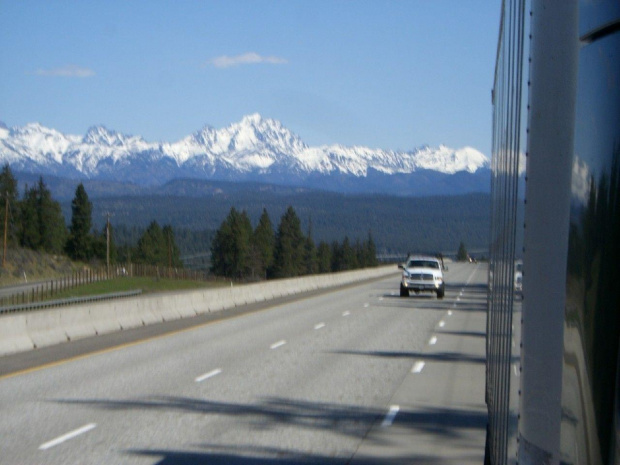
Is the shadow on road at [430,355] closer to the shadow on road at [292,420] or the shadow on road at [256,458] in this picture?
the shadow on road at [292,420]

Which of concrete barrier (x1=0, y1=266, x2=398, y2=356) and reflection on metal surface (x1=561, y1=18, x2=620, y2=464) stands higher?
reflection on metal surface (x1=561, y1=18, x2=620, y2=464)

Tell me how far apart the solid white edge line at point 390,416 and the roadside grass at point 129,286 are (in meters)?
63.8

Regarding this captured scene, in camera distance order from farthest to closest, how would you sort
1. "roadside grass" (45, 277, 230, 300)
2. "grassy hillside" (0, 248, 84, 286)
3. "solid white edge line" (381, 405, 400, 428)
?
"grassy hillside" (0, 248, 84, 286), "roadside grass" (45, 277, 230, 300), "solid white edge line" (381, 405, 400, 428)

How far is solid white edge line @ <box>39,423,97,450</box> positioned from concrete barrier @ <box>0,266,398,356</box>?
8407 millimetres

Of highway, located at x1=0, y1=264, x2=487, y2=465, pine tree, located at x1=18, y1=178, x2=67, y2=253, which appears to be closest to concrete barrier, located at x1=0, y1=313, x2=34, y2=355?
highway, located at x1=0, y1=264, x2=487, y2=465

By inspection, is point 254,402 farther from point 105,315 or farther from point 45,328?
point 105,315

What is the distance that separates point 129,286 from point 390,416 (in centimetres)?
8301

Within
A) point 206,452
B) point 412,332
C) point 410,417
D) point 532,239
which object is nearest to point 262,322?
point 412,332

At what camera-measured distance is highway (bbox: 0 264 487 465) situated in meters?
9.65

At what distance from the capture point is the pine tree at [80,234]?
570 ft

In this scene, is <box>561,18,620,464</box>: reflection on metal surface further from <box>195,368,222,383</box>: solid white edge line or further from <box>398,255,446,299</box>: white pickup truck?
<box>398,255,446,299</box>: white pickup truck

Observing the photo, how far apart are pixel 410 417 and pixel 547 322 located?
30.4ft

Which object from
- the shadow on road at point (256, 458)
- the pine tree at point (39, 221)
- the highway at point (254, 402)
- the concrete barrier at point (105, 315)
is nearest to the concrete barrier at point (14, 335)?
the concrete barrier at point (105, 315)

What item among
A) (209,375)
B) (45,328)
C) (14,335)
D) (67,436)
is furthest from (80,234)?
(67,436)
